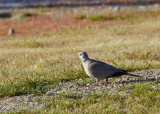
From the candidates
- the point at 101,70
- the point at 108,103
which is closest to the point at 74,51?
the point at 101,70

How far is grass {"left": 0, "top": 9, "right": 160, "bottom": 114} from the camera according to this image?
7.11 m

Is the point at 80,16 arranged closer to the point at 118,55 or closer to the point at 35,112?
the point at 118,55

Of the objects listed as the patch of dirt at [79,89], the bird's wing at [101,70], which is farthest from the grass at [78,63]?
the bird's wing at [101,70]

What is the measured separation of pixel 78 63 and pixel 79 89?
3.31 metres

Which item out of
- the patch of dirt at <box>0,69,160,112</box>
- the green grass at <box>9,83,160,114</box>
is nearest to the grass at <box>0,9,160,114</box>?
the green grass at <box>9,83,160,114</box>

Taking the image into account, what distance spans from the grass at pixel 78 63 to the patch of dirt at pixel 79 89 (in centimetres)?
17

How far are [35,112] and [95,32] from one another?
1301 cm

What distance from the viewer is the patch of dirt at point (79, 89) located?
24.0ft

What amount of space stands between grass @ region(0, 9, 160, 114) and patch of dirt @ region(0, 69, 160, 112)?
0.17 meters

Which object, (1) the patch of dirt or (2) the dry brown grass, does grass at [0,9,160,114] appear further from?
(1) the patch of dirt

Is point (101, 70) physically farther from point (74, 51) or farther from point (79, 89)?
point (74, 51)

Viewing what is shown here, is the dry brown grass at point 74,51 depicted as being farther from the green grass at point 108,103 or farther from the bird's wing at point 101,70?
the green grass at point 108,103

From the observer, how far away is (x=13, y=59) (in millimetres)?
12758

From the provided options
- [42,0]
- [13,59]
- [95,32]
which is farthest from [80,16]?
[42,0]
